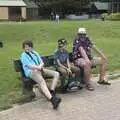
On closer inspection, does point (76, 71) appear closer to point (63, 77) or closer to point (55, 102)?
point (63, 77)

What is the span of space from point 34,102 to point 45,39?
20434mm

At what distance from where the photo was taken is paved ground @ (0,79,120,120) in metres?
8.62

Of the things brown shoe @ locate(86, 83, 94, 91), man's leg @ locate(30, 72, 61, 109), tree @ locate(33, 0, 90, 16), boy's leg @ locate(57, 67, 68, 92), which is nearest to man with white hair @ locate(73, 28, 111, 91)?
brown shoe @ locate(86, 83, 94, 91)

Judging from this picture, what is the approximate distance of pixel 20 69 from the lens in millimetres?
10000

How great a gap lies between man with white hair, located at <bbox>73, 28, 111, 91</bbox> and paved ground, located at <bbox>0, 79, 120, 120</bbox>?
0.46m

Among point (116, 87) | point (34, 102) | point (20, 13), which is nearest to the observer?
point (34, 102)

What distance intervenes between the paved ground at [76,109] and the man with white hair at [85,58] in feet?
1.52

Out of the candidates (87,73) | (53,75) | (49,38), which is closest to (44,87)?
(53,75)

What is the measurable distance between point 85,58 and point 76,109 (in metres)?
1.95

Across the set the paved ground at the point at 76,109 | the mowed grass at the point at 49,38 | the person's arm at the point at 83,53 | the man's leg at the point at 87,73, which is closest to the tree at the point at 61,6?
the mowed grass at the point at 49,38

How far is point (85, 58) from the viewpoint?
1082 centimetres

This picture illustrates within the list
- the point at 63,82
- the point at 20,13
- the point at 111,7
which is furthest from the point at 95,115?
the point at 111,7

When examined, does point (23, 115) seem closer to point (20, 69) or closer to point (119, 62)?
point (20, 69)

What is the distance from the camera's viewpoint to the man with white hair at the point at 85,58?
10672 mm
